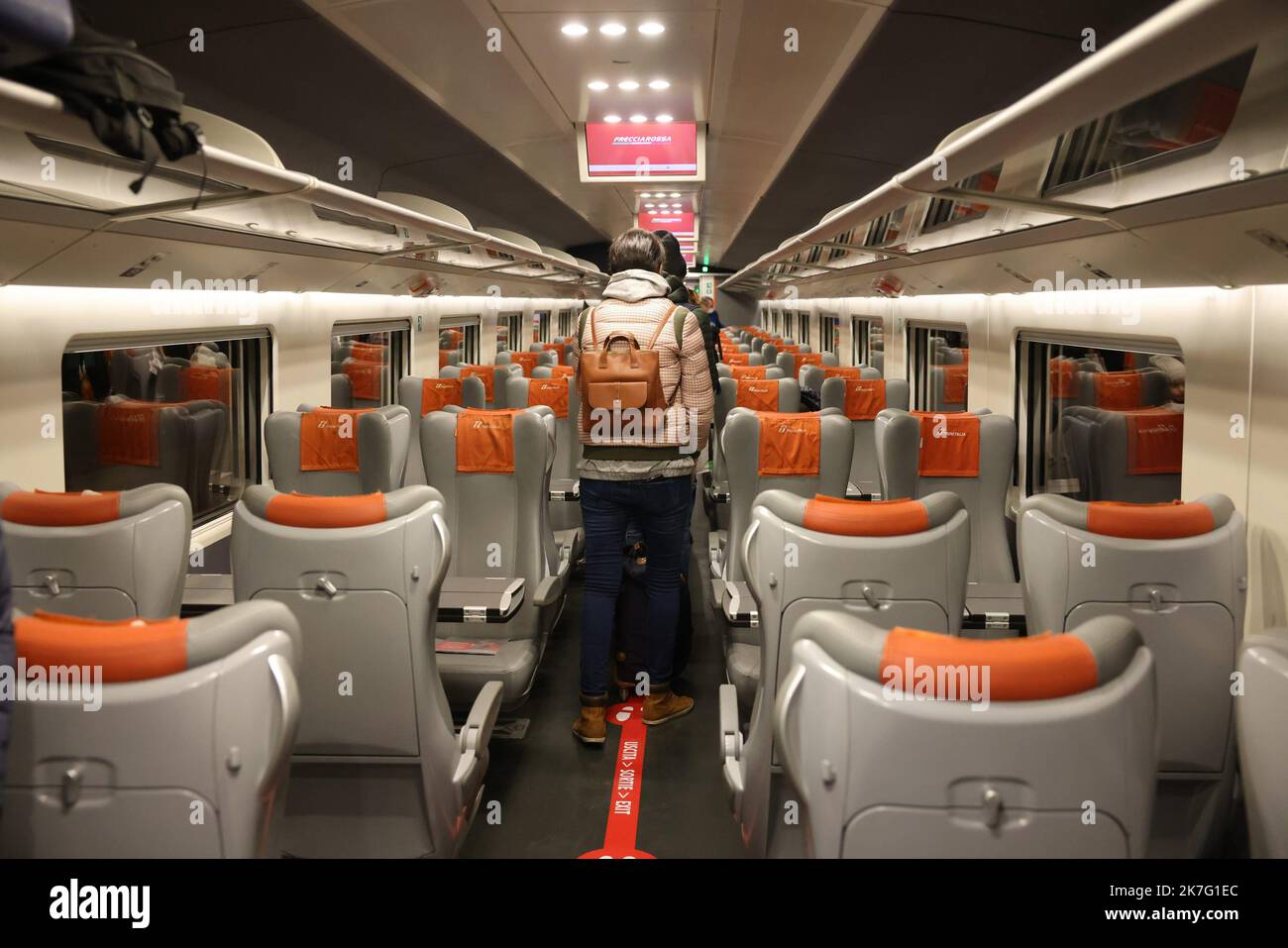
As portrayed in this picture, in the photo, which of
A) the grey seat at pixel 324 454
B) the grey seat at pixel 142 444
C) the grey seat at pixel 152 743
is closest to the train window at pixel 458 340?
the grey seat at pixel 142 444

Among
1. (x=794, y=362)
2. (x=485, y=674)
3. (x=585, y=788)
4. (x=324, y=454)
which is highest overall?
(x=794, y=362)

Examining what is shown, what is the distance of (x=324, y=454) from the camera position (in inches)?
211

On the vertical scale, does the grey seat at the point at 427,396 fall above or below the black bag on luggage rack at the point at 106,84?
below

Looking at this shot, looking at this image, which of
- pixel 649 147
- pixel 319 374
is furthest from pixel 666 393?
pixel 649 147

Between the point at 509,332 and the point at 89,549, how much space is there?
15.1m

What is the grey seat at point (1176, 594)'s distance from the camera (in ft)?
9.59

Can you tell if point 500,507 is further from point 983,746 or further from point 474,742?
point 983,746

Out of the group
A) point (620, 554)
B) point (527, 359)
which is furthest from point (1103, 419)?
point (527, 359)

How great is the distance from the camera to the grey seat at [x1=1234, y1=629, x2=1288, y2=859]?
171 cm

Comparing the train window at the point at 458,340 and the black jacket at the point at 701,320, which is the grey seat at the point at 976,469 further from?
the train window at the point at 458,340

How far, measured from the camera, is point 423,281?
9.72 meters

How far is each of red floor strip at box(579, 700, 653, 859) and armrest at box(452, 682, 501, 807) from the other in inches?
23.3

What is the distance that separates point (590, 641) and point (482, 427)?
1254 millimetres
